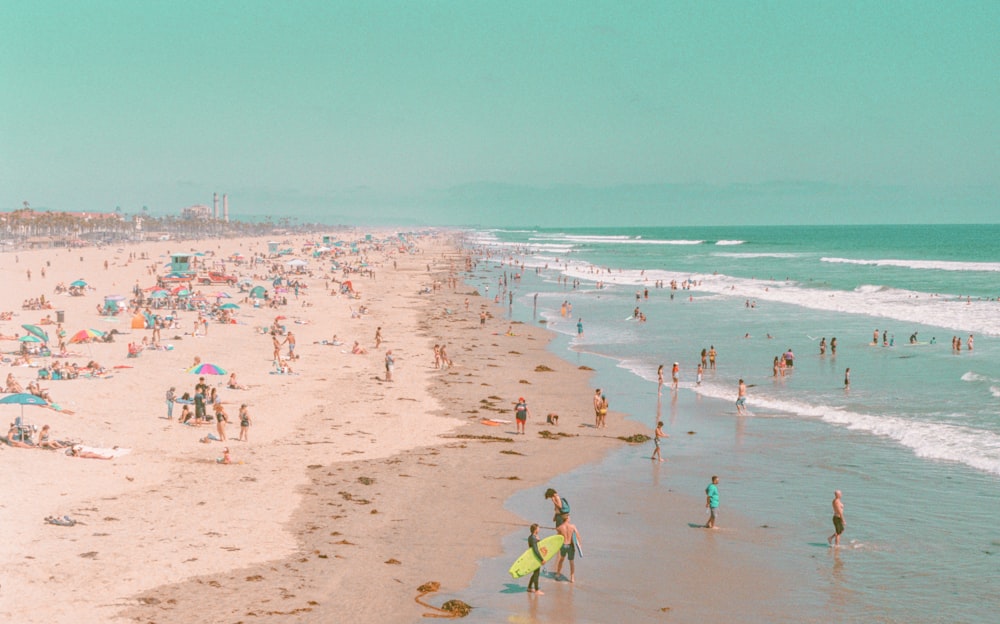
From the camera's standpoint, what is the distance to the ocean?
12.6m

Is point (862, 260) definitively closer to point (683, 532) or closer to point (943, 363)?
point (943, 363)

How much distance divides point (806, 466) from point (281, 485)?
12.0 metres

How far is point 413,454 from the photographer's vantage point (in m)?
20.3

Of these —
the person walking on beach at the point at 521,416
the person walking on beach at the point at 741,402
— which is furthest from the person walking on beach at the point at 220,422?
the person walking on beach at the point at 741,402

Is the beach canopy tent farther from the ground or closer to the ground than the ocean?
farther from the ground

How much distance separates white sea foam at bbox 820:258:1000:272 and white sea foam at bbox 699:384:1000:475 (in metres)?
75.8

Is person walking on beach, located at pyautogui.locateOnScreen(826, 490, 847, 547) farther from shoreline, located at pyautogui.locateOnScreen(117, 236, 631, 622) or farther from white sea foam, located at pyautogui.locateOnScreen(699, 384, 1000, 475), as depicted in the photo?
white sea foam, located at pyautogui.locateOnScreen(699, 384, 1000, 475)

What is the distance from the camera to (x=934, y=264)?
329 feet

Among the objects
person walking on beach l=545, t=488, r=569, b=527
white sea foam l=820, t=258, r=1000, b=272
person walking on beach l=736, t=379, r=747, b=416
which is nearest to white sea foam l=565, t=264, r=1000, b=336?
person walking on beach l=736, t=379, r=747, b=416

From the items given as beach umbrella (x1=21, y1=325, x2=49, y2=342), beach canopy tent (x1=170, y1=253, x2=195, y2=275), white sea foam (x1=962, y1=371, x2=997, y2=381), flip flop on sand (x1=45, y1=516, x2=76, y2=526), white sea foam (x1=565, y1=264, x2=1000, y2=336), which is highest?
beach canopy tent (x1=170, y1=253, x2=195, y2=275)

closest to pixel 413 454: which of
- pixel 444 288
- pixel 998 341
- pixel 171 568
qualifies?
pixel 171 568

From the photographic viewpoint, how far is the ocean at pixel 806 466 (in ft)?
41.3

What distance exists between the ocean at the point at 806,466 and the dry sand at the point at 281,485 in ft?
4.66

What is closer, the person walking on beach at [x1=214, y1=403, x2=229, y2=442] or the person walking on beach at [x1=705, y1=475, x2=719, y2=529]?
the person walking on beach at [x1=705, y1=475, x2=719, y2=529]
